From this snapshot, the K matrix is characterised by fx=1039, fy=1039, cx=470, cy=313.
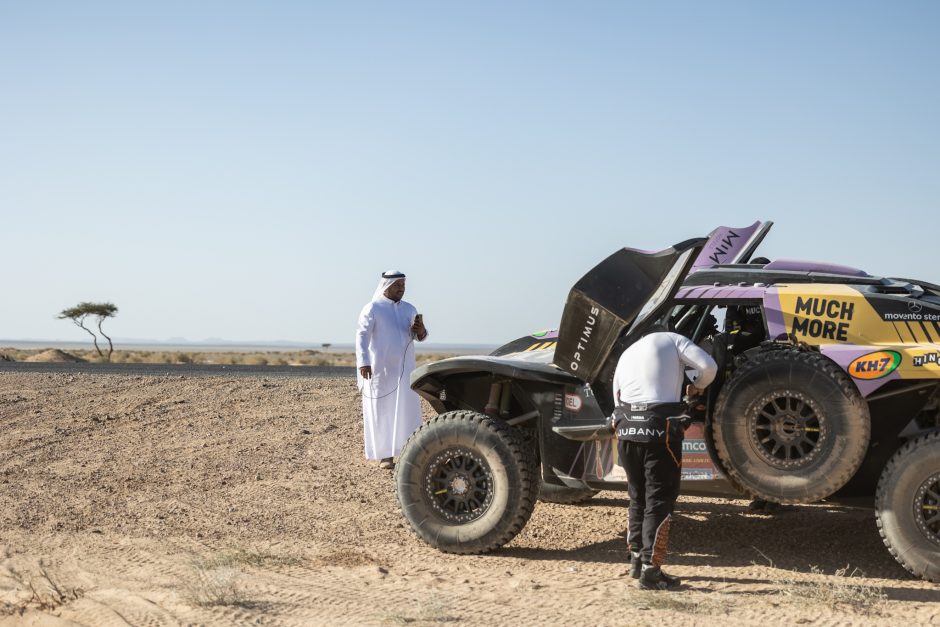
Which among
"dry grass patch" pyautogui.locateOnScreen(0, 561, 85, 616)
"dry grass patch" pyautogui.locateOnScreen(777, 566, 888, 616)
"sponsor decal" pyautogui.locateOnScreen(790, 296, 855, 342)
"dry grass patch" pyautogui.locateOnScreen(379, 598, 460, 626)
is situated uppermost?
"sponsor decal" pyautogui.locateOnScreen(790, 296, 855, 342)

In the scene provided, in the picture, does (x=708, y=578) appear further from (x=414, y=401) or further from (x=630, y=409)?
(x=414, y=401)

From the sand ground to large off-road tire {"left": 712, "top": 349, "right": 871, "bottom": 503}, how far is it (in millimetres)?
651

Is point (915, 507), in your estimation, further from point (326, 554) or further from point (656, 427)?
point (326, 554)

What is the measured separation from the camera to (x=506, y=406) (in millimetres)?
8000

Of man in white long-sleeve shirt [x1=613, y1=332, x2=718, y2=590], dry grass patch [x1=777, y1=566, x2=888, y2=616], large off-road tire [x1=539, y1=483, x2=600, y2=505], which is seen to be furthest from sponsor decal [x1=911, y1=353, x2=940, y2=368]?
large off-road tire [x1=539, y1=483, x2=600, y2=505]

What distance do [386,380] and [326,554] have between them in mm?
2798

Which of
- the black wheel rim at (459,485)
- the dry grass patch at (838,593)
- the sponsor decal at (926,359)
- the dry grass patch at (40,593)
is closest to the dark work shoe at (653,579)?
the dry grass patch at (838,593)

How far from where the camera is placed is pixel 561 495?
9.36 m

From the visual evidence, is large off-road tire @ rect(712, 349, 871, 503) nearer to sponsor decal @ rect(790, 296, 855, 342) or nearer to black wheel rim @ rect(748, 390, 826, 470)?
black wheel rim @ rect(748, 390, 826, 470)

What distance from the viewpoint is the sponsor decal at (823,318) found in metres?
6.63

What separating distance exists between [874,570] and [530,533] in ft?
8.79

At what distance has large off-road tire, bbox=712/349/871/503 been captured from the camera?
633 cm

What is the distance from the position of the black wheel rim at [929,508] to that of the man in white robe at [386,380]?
5091mm

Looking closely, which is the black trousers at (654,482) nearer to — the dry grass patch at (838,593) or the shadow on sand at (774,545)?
the shadow on sand at (774,545)
